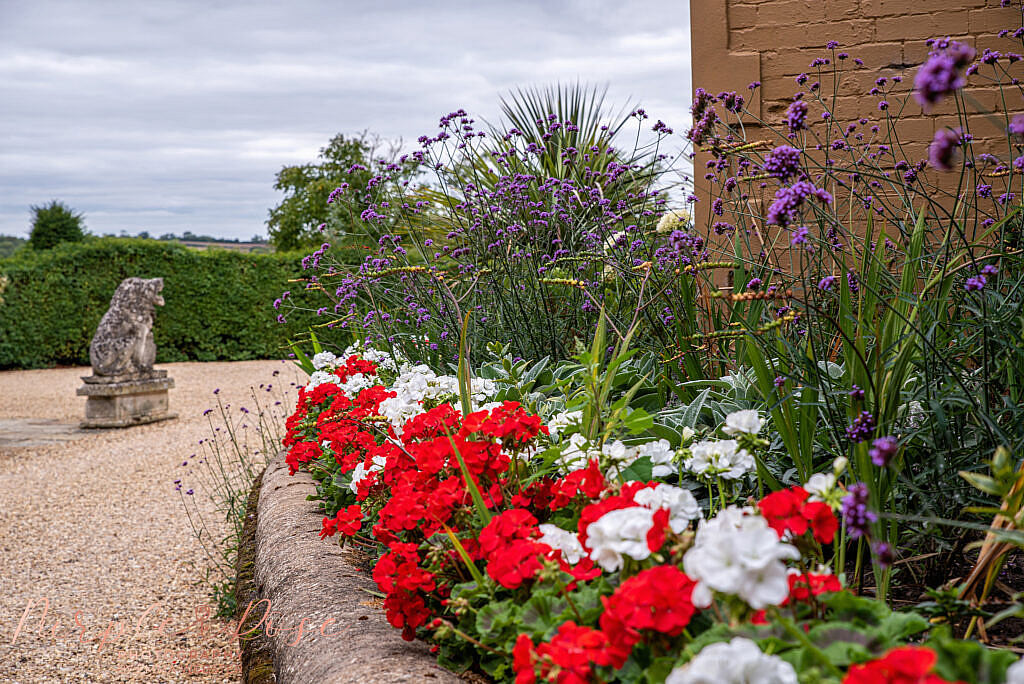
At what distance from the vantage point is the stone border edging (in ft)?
4.17

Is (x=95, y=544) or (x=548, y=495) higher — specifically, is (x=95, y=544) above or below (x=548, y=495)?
below

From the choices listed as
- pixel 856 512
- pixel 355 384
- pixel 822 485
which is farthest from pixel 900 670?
pixel 355 384

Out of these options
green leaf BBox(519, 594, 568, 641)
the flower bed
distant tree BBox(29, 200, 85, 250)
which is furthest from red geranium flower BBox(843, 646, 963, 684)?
distant tree BBox(29, 200, 85, 250)

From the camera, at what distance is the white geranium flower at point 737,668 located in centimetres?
66

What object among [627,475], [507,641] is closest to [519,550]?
[507,641]

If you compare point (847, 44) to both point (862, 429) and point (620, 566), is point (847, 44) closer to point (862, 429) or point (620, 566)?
point (862, 429)

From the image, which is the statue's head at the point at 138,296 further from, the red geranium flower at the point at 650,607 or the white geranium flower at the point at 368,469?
the red geranium flower at the point at 650,607

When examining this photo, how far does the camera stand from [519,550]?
3.67 feet

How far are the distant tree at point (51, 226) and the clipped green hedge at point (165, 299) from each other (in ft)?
14.0

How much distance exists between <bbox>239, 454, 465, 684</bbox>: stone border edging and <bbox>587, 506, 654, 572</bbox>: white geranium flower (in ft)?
1.52

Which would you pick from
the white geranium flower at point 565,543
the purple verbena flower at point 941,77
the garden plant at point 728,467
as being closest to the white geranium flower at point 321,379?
the garden plant at point 728,467

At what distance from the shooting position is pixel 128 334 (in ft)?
24.0

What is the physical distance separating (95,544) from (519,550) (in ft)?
12.2

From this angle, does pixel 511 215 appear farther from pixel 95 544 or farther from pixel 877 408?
pixel 95 544
